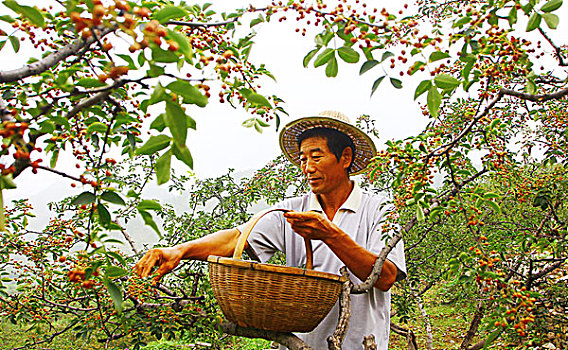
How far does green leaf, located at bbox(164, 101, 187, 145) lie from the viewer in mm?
583

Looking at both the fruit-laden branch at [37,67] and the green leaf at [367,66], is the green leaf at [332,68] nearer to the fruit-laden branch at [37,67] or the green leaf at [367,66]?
the green leaf at [367,66]

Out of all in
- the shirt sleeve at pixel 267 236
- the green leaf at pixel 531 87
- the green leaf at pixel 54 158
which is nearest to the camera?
the green leaf at pixel 54 158

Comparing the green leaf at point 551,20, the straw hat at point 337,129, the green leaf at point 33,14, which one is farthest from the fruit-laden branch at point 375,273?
the green leaf at point 33,14

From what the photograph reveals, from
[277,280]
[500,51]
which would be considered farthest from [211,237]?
[500,51]

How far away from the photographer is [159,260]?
157 centimetres

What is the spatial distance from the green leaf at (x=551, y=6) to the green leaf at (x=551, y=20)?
1 cm

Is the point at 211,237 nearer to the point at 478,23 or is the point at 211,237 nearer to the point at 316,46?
the point at 316,46

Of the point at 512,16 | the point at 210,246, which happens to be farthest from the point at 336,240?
the point at 512,16

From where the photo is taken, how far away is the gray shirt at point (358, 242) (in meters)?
1.74

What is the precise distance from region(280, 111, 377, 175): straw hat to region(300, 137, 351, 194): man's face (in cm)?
9

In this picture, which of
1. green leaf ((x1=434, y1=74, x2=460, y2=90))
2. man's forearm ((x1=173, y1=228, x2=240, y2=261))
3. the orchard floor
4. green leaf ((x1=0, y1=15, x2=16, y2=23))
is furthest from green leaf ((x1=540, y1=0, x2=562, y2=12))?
the orchard floor

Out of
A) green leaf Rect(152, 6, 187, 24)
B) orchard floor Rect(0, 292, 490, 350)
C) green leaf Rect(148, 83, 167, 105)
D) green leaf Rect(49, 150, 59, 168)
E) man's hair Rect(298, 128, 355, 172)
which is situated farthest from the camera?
orchard floor Rect(0, 292, 490, 350)

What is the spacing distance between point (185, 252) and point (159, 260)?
12cm

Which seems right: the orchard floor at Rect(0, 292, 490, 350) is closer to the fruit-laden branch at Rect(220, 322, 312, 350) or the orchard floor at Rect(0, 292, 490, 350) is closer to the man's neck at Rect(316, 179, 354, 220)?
the man's neck at Rect(316, 179, 354, 220)
